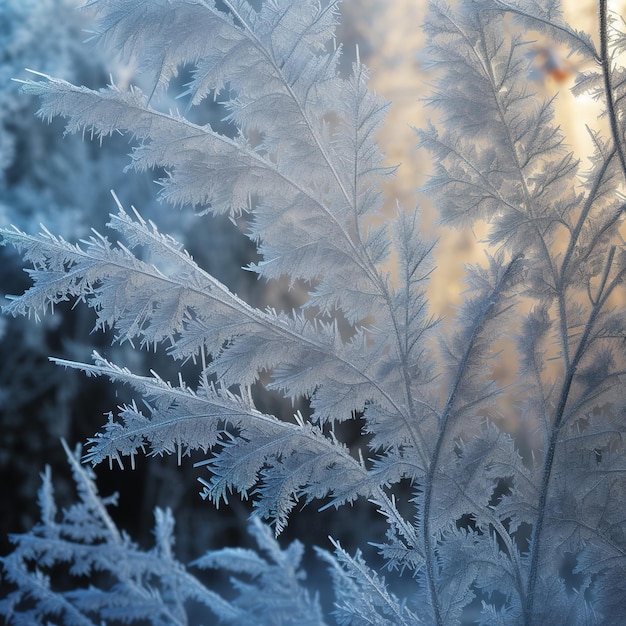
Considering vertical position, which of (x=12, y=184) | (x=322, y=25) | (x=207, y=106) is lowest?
(x=12, y=184)

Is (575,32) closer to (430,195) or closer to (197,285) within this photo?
(430,195)

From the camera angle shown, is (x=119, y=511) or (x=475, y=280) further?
(x=119, y=511)

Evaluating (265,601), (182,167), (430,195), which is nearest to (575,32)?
(430,195)

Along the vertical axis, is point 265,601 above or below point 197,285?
below

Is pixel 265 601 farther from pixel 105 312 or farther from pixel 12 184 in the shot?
pixel 12 184

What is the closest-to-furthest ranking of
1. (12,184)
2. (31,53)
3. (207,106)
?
(31,53), (12,184), (207,106)

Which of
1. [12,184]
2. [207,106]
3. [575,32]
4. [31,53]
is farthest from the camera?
[207,106]

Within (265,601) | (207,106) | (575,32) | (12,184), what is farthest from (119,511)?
(575,32)
